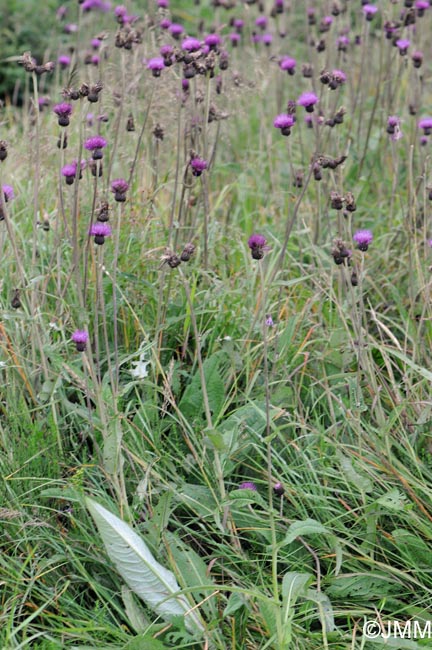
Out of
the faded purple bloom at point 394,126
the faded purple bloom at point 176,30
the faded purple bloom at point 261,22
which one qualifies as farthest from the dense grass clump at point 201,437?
the faded purple bloom at point 261,22

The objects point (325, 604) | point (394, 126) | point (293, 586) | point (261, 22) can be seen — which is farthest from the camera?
point (261, 22)

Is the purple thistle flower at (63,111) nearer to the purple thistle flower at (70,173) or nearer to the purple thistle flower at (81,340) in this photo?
the purple thistle flower at (70,173)

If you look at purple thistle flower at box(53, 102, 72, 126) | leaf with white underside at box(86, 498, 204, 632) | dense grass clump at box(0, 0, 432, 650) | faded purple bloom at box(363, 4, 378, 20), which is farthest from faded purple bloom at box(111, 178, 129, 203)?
faded purple bloom at box(363, 4, 378, 20)

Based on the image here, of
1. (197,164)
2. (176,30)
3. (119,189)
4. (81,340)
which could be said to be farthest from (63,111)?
(176,30)

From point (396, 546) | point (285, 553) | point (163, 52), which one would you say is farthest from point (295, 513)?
point (163, 52)

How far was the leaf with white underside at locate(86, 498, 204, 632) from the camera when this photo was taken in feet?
6.25

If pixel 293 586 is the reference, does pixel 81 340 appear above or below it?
above

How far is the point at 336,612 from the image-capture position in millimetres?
1992

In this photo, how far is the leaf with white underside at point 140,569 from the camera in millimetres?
1904

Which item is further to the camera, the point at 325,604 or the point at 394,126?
the point at 394,126

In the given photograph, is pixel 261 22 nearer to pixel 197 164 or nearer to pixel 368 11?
pixel 368 11

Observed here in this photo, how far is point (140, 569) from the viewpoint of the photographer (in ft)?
6.33

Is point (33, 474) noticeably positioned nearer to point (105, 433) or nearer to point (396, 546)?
point (105, 433)

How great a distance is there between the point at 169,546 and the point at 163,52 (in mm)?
1428
